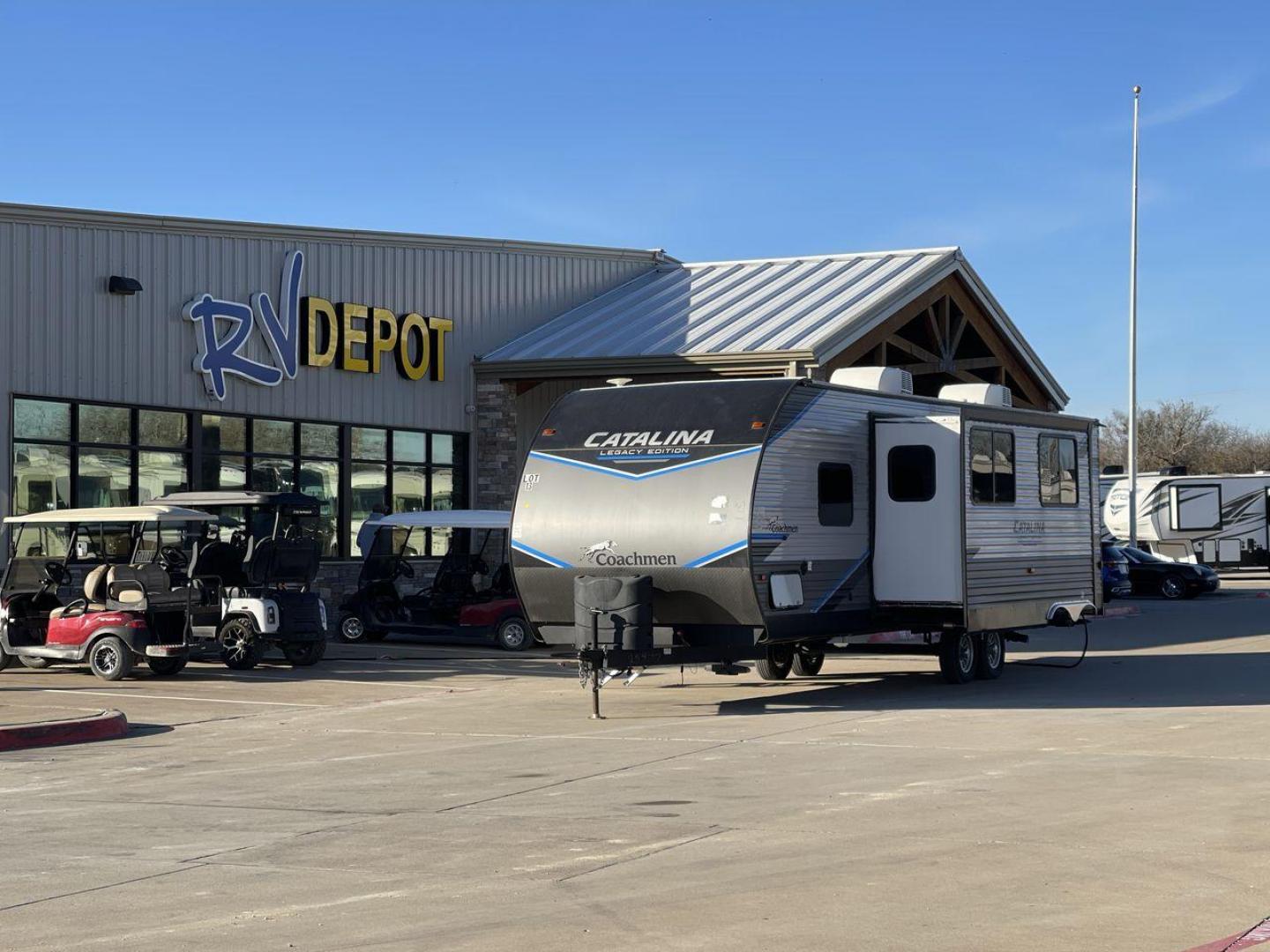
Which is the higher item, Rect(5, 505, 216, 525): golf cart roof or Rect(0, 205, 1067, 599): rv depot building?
Rect(0, 205, 1067, 599): rv depot building

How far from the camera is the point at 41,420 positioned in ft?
79.8

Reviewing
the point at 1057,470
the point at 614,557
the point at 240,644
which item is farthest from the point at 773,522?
the point at 240,644

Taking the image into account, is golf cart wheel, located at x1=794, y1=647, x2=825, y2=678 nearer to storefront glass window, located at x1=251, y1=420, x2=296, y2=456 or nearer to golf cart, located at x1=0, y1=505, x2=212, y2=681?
golf cart, located at x1=0, y1=505, x2=212, y2=681

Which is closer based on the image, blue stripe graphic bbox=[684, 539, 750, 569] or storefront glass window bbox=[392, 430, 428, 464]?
blue stripe graphic bbox=[684, 539, 750, 569]

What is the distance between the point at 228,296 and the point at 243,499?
779 cm

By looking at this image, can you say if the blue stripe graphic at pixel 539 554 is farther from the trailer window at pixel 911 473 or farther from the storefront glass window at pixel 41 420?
the storefront glass window at pixel 41 420

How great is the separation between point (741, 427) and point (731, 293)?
17520mm

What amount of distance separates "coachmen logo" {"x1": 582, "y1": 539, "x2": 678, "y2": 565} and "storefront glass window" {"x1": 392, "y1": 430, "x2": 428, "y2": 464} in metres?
15.0

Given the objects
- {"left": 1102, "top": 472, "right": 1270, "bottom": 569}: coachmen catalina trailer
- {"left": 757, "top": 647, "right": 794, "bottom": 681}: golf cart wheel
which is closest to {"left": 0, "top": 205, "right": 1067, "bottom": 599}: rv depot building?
{"left": 757, "top": 647, "right": 794, "bottom": 681}: golf cart wheel

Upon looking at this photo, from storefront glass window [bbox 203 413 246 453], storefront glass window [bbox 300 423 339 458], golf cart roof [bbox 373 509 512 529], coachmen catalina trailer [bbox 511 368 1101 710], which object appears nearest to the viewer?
coachmen catalina trailer [bbox 511 368 1101 710]

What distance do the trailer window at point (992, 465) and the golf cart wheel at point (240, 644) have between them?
28.6ft

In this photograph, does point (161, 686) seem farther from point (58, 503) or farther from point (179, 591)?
point (58, 503)

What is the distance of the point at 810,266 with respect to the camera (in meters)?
34.5

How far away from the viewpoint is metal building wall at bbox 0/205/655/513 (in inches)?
952
